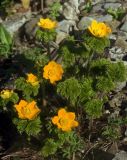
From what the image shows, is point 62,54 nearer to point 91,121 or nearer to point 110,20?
point 91,121

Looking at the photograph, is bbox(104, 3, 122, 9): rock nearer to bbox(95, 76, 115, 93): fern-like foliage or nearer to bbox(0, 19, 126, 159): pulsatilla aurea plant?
bbox(0, 19, 126, 159): pulsatilla aurea plant

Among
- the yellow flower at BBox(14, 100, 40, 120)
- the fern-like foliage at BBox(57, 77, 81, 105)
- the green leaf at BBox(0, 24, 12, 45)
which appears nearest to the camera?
the yellow flower at BBox(14, 100, 40, 120)

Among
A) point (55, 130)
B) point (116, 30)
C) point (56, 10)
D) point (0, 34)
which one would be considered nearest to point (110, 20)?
point (116, 30)

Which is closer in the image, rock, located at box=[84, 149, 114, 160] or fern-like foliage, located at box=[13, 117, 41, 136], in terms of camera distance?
fern-like foliage, located at box=[13, 117, 41, 136]

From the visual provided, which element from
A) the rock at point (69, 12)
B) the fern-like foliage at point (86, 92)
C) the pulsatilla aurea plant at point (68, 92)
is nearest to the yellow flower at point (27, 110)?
the pulsatilla aurea plant at point (68, 92)

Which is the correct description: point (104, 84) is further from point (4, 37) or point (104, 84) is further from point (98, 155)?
point (4, 37)

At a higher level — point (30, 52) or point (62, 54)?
point (62, 54)

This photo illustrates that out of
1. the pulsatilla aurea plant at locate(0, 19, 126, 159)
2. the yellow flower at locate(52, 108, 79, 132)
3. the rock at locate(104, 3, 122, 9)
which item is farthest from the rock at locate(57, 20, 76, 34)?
the yellow flower at locate(52, 108, 79, 132)

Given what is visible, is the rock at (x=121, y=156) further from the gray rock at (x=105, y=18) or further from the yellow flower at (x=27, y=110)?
the gray rock at (x=105, y=18)
